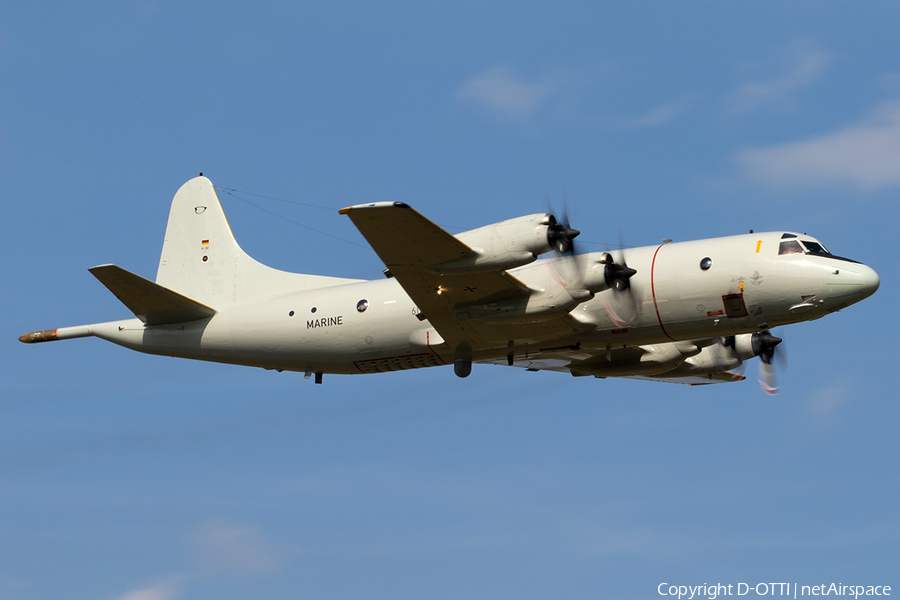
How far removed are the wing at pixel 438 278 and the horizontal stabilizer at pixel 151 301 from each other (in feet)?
21.9

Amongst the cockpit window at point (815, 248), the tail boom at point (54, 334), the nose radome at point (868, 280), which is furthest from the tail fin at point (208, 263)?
the nose radome at point (868, 280)

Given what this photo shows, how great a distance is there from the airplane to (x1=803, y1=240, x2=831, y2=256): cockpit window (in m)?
0.03

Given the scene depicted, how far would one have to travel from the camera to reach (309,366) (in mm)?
26500

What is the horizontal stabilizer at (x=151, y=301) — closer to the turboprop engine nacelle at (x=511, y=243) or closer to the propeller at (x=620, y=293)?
the turboprop engine nacelle at (x=511, y=243)

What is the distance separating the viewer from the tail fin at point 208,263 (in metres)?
28.2

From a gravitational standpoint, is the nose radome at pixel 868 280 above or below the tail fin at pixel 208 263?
below

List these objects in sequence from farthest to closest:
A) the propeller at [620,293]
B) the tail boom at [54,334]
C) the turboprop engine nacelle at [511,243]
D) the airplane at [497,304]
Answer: the tail boom at [54,334]
the propeller at [620,293]
the airplane at [497,304]
the turboprop engine nacelle at [511,243]

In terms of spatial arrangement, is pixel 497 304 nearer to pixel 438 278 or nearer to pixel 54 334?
pixel 438 278

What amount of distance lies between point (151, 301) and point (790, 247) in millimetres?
15599

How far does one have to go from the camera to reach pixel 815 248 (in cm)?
2298

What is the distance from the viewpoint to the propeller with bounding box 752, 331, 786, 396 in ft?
95.2

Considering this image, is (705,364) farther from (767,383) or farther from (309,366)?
(309,366)

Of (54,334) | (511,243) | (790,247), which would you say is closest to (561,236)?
(511,243)

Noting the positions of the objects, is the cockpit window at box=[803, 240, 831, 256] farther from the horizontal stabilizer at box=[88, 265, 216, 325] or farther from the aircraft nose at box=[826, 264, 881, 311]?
the horizontal stabilizer at box=[88, 265, 216, 325]
